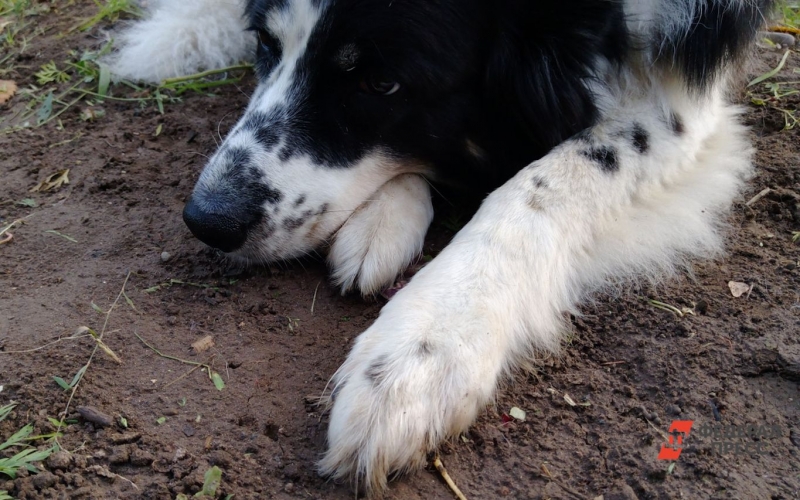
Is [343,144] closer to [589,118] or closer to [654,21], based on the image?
[589,118]

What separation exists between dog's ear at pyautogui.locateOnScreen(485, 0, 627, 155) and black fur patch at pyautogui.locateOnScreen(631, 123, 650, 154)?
15 cm

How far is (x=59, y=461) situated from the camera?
5.41ft

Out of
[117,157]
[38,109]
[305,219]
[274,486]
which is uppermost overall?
[38,109]

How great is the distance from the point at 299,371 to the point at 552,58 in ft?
4.24

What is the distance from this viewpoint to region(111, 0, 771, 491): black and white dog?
214 cm

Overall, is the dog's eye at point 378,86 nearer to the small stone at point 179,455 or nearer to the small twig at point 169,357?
the small twig at point 169,357

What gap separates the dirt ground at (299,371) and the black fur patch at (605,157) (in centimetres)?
42

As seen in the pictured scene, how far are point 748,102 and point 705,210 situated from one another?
921 millimetres

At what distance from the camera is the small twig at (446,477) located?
1.66 m

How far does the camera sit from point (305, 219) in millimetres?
2299

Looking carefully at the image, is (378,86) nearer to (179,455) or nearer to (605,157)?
(605,157)

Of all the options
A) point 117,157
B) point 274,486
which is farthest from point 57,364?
point 117,157

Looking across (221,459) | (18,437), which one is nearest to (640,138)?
(221,459)
